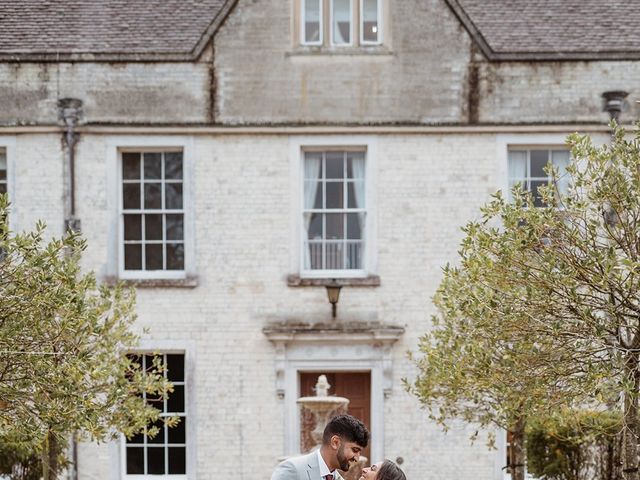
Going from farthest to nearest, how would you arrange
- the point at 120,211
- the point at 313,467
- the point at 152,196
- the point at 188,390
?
the point at 152,196 → the point at 120,211 → the point at 188,390 → the point at 313,467

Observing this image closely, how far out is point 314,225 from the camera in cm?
1862

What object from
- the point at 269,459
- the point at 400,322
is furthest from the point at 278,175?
the point at 269,459

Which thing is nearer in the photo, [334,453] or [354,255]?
[334,453]

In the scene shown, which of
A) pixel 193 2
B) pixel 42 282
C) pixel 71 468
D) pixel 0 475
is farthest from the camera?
pixel 193 2

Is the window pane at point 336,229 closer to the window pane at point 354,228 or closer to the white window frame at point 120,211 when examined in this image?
the window pane at point 354,228

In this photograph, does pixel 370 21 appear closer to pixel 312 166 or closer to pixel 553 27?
pixel 312 166

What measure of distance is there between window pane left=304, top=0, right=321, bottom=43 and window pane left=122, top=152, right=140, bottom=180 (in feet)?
10.2

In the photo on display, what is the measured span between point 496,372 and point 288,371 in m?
7.15

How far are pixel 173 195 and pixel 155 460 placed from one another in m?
3.92

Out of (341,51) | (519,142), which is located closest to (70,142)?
(341,51)

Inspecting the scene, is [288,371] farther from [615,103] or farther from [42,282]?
[42,282]

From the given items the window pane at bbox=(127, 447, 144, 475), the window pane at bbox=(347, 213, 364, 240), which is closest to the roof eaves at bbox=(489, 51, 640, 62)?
the window pane at bbox=(347, 213, 364, 240)

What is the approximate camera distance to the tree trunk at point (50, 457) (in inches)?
563

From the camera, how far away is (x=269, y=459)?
59.5 ft
